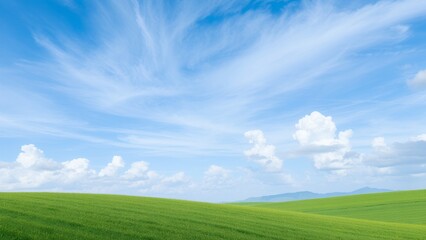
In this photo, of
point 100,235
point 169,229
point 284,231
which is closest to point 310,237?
point 284,231

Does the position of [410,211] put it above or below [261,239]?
above

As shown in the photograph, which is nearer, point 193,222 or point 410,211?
point 193,222

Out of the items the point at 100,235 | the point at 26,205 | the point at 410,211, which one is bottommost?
the point at 100,235

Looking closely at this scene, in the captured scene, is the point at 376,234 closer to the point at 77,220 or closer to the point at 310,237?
the point at 310,237

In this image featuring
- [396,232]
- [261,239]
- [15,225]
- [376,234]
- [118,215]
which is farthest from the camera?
[396,232]

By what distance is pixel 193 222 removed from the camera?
63.2 feet

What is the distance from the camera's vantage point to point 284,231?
20.5 metres

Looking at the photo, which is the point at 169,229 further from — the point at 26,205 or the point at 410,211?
the point at 410,211

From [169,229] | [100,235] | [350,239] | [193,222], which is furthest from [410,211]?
[100,235]

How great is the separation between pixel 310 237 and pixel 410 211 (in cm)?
3924

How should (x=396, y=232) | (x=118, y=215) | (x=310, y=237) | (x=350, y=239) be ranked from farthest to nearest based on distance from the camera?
(x=396, y=232)
(x=350, y=239)
(x=310, y=237)
(x=118, y=215)

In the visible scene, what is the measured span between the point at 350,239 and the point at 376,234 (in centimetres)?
498

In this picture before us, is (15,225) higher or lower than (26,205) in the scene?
lower

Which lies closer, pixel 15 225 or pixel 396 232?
pixel 15 225
